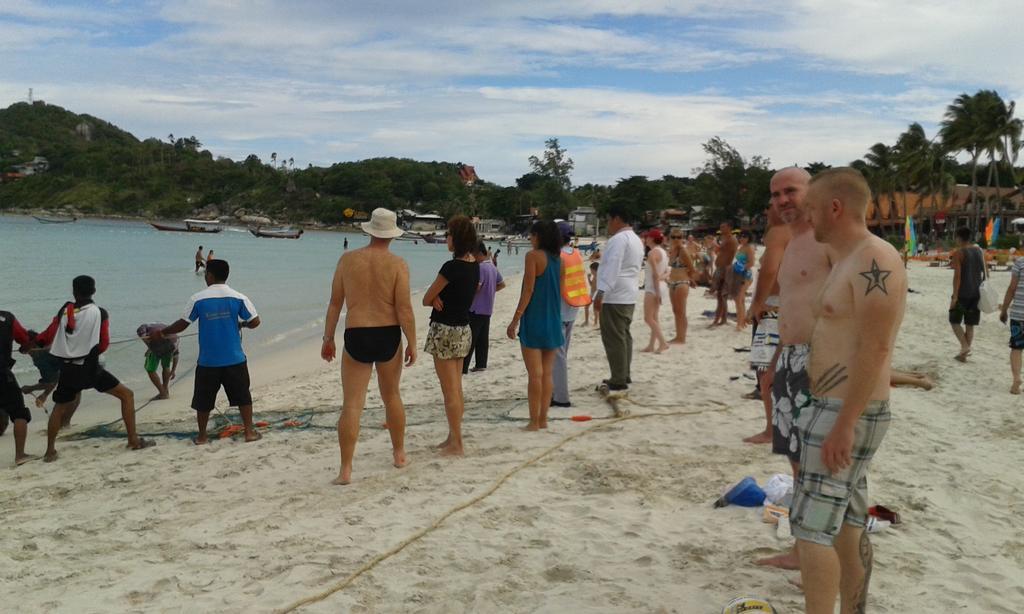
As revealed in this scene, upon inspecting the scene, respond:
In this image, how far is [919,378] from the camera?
3262mm

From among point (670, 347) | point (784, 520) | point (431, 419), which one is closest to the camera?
point (784, 520)

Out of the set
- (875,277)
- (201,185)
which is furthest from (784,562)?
(201,185)

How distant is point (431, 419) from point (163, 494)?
2.44 meters

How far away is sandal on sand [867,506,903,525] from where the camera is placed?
4.05 m

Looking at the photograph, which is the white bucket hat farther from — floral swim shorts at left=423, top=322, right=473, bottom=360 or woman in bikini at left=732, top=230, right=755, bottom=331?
woman in bikini at left=732, top=230, right=755, bottom=331

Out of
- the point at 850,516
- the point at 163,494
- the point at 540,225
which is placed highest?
the point at 540,225

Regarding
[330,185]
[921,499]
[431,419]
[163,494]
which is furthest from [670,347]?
[330,185]

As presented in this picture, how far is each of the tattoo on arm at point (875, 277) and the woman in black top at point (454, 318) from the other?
338 cm

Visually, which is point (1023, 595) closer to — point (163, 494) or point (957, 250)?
point (163, 494)

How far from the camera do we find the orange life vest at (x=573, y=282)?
21.9 ft

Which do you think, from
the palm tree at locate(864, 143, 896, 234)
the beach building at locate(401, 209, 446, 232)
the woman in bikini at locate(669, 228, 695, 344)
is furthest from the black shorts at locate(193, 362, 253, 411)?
the beach building at locate(401, 209, 446, 232)

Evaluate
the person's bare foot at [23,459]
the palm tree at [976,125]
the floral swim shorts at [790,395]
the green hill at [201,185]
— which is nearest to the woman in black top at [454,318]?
the floral swim shorts at [790,395]

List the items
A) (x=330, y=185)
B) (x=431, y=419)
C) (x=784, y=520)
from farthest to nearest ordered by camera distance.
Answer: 1. (x=330, y=185)
2. (x=431, y=419)
3. (x=784, y=520)

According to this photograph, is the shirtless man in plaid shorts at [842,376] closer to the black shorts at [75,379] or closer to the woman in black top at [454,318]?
the woman in black top at [454,318]
